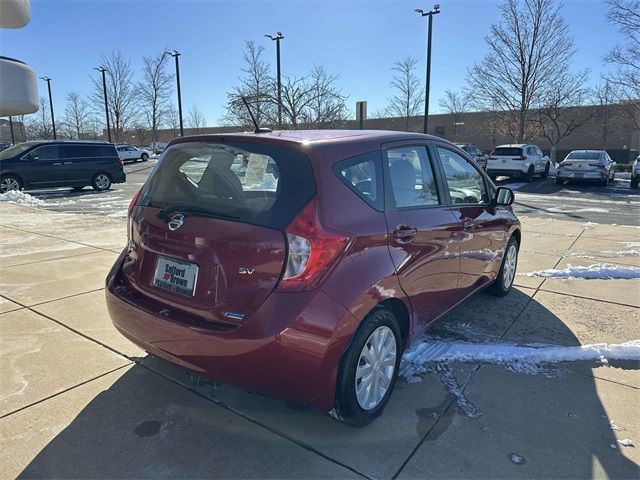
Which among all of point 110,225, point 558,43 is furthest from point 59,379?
point 558,43

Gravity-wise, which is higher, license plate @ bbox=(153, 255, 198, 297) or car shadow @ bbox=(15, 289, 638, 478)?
license plate @ bbox=(153, 255, 198, 297)

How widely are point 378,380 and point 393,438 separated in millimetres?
317

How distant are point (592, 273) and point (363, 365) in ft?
14.9

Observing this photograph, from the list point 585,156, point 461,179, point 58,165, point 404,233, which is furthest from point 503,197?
point 585,156

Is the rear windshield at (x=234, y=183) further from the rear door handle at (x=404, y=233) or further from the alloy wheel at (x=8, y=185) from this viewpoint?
the alloy wheel at (x=8, y=185)

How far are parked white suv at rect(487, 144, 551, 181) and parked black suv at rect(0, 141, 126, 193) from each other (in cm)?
1640

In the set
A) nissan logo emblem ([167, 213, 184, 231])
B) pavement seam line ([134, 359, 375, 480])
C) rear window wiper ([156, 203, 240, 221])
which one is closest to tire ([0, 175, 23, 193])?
pavement seam line ([134, 359, 375, 480])

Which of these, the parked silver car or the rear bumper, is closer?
the rear bumper

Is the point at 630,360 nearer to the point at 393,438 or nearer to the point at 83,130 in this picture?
the point at 393,438

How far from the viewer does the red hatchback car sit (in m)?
2.35

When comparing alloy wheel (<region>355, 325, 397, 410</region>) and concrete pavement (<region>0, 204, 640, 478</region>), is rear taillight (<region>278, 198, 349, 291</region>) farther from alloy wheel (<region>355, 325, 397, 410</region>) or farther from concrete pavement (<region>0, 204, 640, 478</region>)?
concrete pavement (<region>0, 204, 640, 478</region>)

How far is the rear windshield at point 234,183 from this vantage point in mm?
2445

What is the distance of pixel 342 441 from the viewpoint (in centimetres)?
259

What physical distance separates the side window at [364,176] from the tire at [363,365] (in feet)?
2.09
